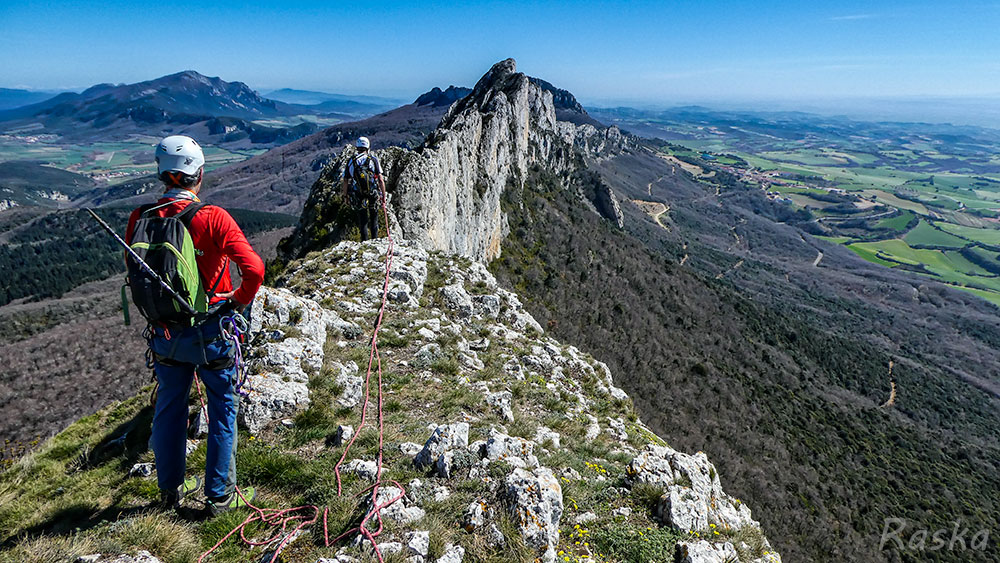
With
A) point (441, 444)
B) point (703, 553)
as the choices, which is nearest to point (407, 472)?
point (441, 444)

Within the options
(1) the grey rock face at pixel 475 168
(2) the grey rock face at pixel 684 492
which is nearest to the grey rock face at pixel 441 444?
(2) the grey rock face at pixel 684 492

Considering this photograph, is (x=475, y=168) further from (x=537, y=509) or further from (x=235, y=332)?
(x=537, y=509)

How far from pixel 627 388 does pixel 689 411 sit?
738 centimetres

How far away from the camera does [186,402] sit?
15.8 feet

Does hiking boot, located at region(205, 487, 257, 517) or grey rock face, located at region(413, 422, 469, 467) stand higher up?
hiking boot, located at region(205, 487, 257, 517)

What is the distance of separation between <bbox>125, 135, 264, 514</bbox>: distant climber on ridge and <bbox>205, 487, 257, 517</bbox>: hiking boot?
0.05 feet

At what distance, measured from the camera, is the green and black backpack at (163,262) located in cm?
419

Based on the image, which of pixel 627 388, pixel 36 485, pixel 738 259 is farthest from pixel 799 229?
pixel 36 485

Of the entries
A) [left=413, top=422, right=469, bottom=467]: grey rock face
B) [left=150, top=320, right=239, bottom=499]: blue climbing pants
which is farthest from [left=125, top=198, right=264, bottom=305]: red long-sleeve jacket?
[left=413, top=422, right=469, bottom=467]: grey rock face

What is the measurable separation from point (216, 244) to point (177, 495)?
9.56ft

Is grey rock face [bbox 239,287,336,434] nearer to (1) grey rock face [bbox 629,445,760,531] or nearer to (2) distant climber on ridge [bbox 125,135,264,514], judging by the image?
(2) distant climber on ridge [bbox 125,135,264,514]

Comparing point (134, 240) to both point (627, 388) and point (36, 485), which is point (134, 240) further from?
point (627, 388)

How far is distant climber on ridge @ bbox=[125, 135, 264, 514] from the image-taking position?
425 cm

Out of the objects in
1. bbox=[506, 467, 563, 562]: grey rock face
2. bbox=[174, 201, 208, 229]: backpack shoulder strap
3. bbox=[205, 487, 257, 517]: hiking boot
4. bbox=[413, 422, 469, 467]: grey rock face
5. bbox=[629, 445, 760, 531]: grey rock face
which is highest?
bbox=[174, 201, 208, 229]: backpack shoulder strap
